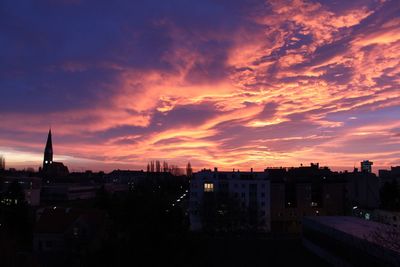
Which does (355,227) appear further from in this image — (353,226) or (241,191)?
(241,191)

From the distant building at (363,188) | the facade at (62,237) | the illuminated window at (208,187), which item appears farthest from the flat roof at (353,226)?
the distant building at (363,188)

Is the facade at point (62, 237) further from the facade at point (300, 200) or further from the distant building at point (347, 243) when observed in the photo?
the facade at point (300, 200)

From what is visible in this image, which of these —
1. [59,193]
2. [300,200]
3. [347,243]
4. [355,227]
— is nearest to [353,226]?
[355,227]

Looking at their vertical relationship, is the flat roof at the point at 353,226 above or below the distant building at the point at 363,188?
below

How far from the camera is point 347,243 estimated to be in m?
33.8

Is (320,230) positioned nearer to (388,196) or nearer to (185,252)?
(185,252)

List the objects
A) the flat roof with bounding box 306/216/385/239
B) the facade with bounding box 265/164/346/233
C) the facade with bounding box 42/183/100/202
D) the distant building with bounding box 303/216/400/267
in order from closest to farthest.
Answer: the distant building with bounding box 303/216/400/267 → the flat roof with bounding box 306/216/385/239 → the facade with bounding box 265/164/346/233 → the facade with bounding box 42/183/100/202

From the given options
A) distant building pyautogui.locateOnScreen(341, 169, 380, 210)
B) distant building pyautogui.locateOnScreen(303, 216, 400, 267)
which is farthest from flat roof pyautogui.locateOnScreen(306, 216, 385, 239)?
distant building pyautogui.locateOnScreen(341, 169, 380, 210)

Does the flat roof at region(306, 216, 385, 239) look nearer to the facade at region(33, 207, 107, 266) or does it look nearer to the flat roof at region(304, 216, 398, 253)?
the flat roof at region(304, 216, 398, 253)

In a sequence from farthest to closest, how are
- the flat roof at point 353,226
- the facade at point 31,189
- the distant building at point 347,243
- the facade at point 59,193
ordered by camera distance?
the facade at point 59,193
the facade at point 31,189
the flat roof at point 353,226
the distant building at point 347,243

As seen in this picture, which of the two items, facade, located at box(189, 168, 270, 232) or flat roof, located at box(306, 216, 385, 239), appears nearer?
flat roof, located at box(306, 216, 385, 239)

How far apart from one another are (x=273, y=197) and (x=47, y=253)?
42.3m

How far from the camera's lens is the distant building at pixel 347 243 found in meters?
27.2

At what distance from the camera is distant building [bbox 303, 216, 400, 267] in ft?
89.1
